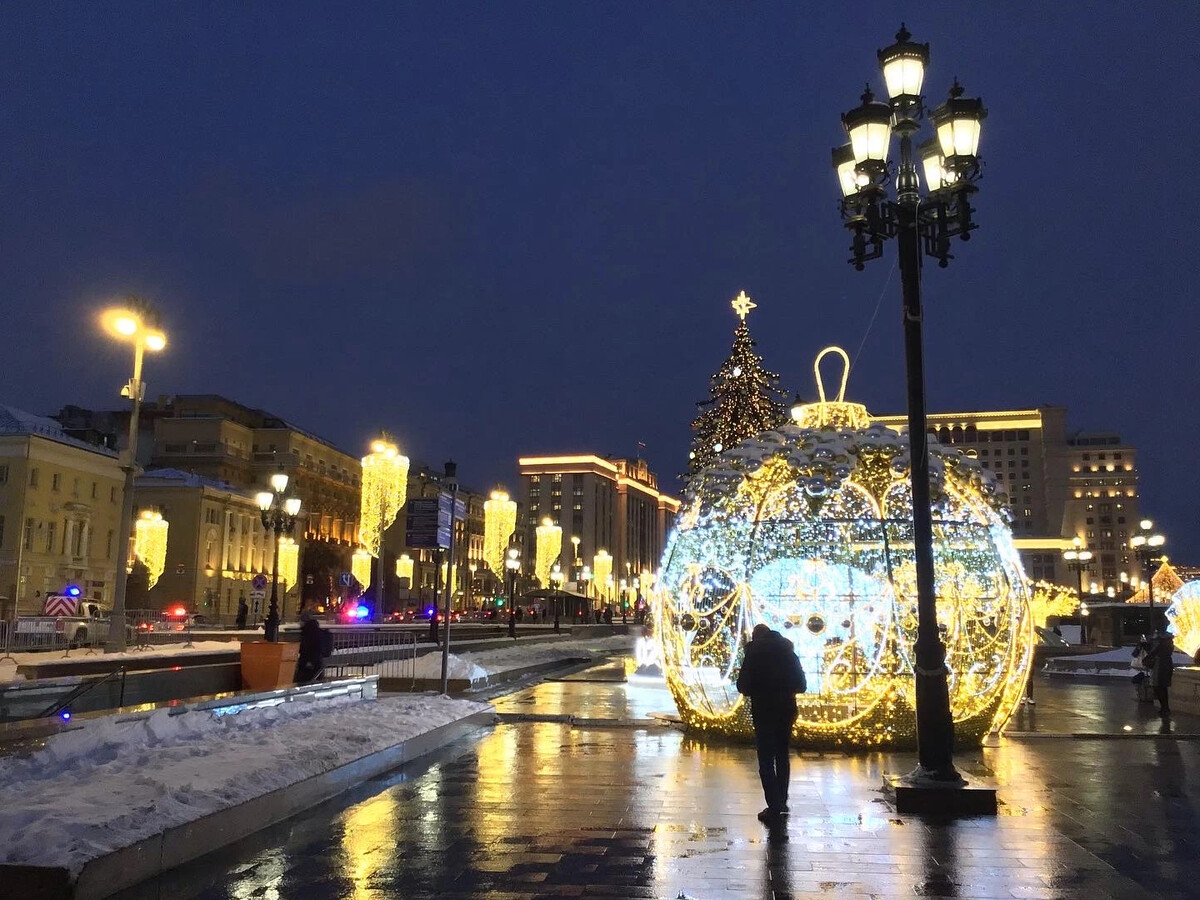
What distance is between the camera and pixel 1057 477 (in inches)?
5438

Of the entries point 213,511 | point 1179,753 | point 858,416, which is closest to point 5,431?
point 213,511

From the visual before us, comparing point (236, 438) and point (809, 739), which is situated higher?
point (236, 438)

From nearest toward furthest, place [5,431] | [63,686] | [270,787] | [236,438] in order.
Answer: [270,787]
[63,686]
[5,431]
[236,438]

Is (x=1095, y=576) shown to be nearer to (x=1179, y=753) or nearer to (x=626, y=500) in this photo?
(x=626, y=500)

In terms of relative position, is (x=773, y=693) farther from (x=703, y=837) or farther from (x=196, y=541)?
(x=196, y=541)

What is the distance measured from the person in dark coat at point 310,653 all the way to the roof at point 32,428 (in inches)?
1740

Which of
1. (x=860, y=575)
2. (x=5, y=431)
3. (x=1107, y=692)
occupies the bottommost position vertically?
(x=1107, y=692)

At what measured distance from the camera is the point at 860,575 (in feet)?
34.8

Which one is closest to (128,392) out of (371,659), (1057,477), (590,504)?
(371,659)

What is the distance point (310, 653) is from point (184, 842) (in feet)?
27.4

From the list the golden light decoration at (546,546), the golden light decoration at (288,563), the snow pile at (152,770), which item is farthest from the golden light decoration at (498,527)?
the snow pile at (152,770)

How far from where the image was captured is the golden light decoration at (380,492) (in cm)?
3088

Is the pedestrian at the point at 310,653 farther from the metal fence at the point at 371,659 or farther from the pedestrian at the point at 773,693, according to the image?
the pedestrian at the point at 773,693

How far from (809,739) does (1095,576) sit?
460ft
